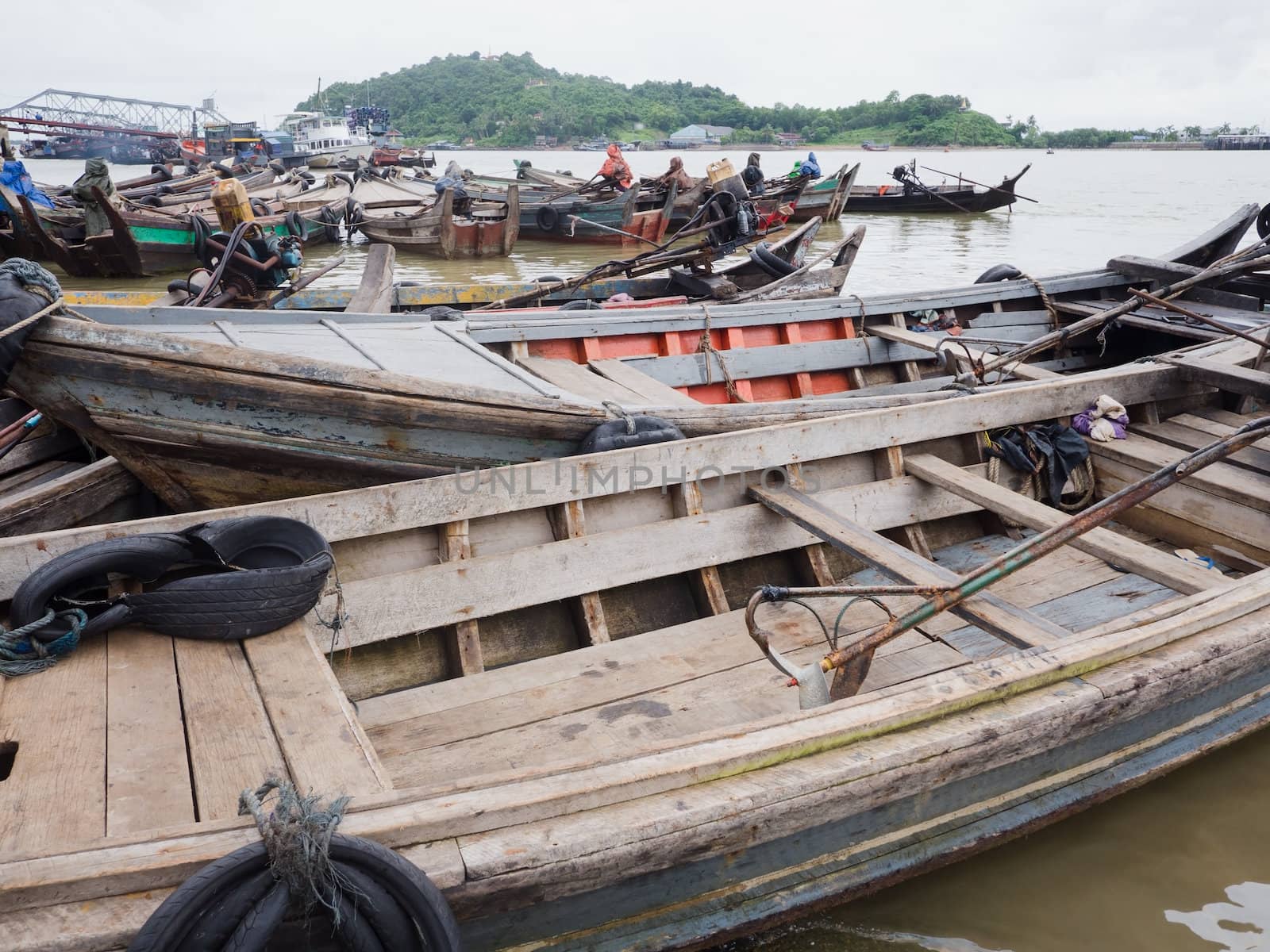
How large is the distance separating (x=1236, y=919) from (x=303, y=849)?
109 inches

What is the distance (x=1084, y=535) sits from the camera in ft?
10.5

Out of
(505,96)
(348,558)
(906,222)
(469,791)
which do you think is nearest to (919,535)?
(348,558)

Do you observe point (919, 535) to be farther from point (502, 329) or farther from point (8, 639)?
point (8, 639)

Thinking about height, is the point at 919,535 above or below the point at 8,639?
below

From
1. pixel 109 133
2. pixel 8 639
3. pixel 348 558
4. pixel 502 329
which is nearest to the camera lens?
pixel 8 639

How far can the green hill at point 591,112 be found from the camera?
293 ft

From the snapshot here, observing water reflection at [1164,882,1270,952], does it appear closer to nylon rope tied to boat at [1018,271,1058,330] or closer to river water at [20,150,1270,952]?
river water at [20,150,1270,952]

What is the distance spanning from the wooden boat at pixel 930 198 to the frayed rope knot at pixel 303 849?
26.5 meters

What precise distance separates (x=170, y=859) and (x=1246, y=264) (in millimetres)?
6693

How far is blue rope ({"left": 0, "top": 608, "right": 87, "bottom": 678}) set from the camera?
2252 mm

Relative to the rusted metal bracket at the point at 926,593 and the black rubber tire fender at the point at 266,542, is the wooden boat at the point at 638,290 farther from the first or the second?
the rusted metal bracket at the point at 926,593

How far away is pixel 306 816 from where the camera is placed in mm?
1609

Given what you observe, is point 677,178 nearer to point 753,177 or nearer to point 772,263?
point 753,177

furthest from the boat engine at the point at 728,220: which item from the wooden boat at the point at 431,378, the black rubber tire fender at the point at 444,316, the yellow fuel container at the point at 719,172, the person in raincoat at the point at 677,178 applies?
the person in raincoat at the point at 677,178
